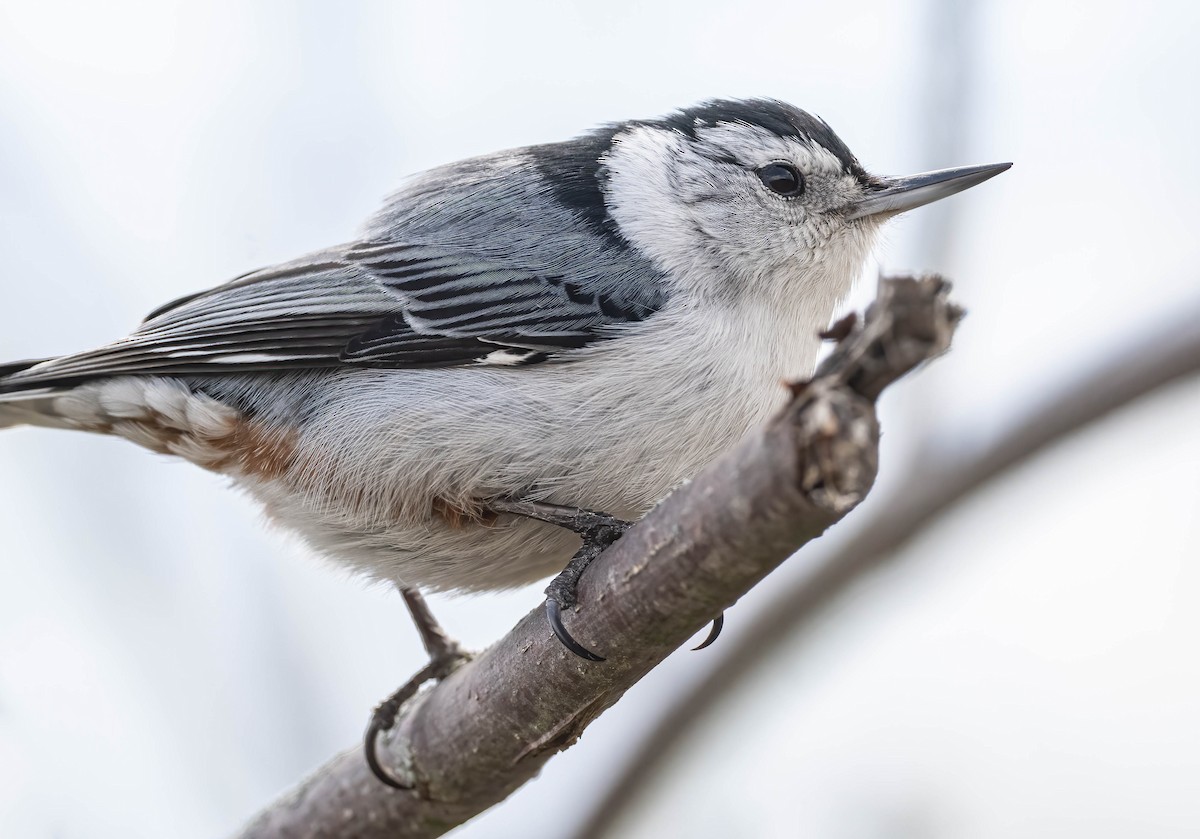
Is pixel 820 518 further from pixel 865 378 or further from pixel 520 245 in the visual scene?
pixel 520 245

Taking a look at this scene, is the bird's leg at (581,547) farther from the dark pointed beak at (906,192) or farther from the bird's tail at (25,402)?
the bird's tail at (25,402)

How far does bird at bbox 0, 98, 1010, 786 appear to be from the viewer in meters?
2.01

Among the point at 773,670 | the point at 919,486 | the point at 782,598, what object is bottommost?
the point at 773,670

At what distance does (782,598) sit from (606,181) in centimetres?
111

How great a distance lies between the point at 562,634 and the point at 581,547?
0.28m

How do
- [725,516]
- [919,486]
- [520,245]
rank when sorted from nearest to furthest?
1. [725,516]
2. [520,245]
3. [919,486]

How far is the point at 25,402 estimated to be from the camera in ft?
7.89

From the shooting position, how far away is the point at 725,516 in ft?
4.13

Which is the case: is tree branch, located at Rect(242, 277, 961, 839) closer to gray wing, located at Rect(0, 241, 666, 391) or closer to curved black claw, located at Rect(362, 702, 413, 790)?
curved black claw, located at Rect(362, 702, 413, 790)

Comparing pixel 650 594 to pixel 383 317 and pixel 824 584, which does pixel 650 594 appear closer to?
pixel 383 317

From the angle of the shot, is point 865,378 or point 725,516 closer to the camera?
point 865,378

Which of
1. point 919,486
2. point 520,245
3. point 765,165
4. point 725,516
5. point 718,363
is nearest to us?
point 725,516

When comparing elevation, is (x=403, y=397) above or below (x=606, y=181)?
below

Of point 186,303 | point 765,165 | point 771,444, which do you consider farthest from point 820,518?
point 186,303
